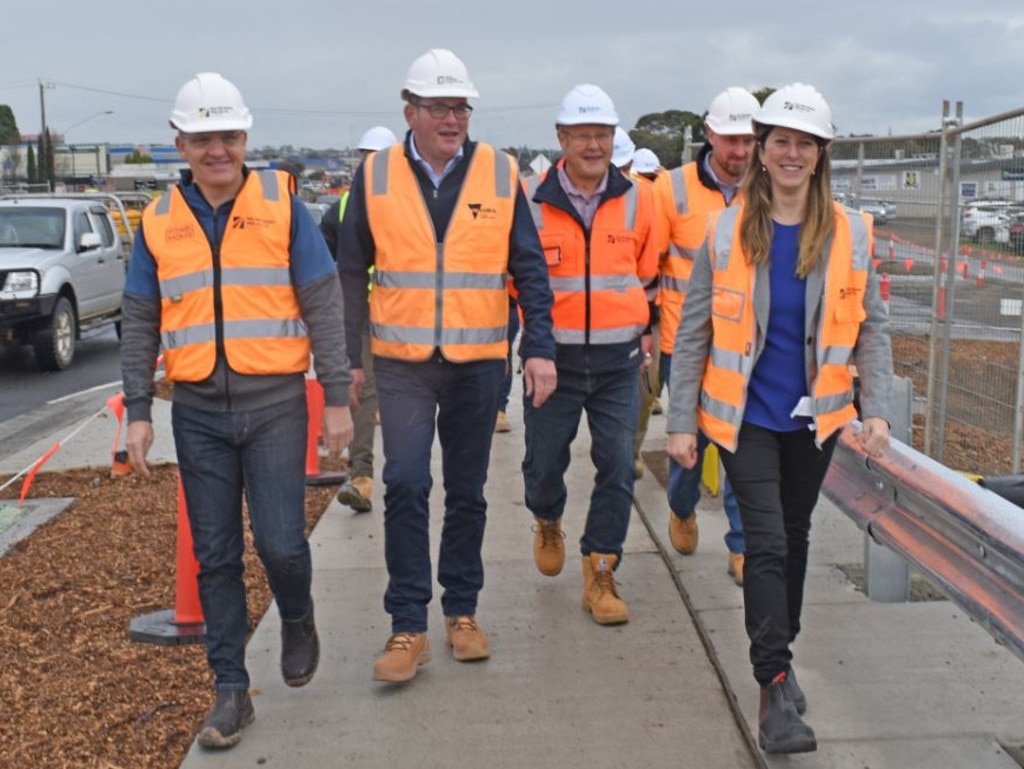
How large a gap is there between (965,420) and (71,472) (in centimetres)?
552

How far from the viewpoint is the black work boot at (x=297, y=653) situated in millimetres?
4516

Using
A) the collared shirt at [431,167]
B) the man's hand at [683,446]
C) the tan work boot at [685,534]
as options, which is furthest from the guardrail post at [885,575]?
the collared shirt at [431,167]

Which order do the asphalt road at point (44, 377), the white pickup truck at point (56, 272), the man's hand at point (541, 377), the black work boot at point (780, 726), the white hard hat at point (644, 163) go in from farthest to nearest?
the white pickup truck at point (56, 272) → the asphalt road at point (44, 377) → the white hard hat at point (644, 163) → the man's hand at point (541, 377) → the black work boot at point (780, 726)

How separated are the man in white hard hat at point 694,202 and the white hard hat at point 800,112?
1.77 meters

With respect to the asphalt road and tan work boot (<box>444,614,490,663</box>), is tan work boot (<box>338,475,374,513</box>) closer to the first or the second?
tan work boot (<box>444,614,490,663</box>)

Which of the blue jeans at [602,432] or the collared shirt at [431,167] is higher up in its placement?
the collared shirt at [431,167]

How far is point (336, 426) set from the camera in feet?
14.4

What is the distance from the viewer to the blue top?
411 centimetres

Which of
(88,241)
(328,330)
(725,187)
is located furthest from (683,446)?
(88,241)

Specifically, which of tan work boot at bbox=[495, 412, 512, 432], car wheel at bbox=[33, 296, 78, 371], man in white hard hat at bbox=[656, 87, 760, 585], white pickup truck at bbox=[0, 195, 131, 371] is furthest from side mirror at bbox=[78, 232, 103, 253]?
man in white hard hat at bbox=[656, 87, 760, 585]

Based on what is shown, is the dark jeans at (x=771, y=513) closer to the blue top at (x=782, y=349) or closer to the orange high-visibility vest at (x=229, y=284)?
the blue top at (x=782, y=349)

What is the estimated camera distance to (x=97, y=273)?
54.7 ft

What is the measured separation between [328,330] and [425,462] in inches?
28.8

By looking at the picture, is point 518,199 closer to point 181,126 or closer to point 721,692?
point 181,126
